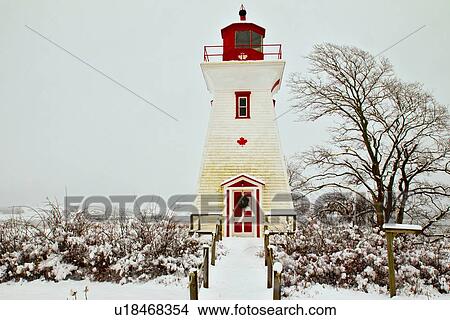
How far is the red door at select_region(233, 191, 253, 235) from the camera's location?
28.5 ft

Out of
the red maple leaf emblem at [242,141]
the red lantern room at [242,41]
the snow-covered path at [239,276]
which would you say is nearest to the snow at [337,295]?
the snow-covered path at [239,276]

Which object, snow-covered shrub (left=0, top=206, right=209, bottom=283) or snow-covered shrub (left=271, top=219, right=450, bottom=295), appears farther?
snow-covered shrub (left=0, top=206, right=209, bottom=283)

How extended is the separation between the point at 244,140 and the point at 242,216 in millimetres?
1658

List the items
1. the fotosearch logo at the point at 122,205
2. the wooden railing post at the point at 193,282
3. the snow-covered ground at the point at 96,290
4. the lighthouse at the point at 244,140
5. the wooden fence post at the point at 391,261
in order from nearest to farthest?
the wooden railing post at the point at 193,282 < the wooden fence post at the point at 391,261 < the snow-covered ground at the point at 96,290 < the fotosearch logo at the point at 122,205 < the lighthouse at the point at 244,140

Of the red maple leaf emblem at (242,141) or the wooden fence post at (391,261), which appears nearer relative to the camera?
the wooden fence post at (391,261)

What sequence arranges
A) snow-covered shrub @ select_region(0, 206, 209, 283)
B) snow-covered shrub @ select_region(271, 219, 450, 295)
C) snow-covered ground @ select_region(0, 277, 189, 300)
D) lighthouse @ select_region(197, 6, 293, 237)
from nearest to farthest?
1. snow-covered ground @ select_region(0, 277, 189, 300)
2. snow-covered shrub @ select_region(271, 219, 450, 295)
3. snow-covered shrub @ select_region(0, 206, 209, 283)
4. lighthouse @ select_region(197, 6, 293, 237)

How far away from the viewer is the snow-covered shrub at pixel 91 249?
5.35m

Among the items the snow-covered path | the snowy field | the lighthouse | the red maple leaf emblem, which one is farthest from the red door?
the snowy field

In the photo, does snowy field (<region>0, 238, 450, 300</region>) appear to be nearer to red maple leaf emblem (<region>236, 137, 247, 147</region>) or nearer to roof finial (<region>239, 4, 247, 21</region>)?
red maple leaf emblem (<region>236, 137, 247, 147</region>)

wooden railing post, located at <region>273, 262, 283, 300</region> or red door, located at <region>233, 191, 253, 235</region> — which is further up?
red door, located at <region>233, 191, 253, 235</region>

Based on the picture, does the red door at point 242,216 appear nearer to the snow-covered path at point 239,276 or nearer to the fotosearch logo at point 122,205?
the snow-covered path at point 239,276

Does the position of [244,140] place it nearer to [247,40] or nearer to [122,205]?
[247,40]

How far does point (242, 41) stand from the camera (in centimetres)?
884

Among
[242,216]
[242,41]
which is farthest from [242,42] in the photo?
[242,216]
